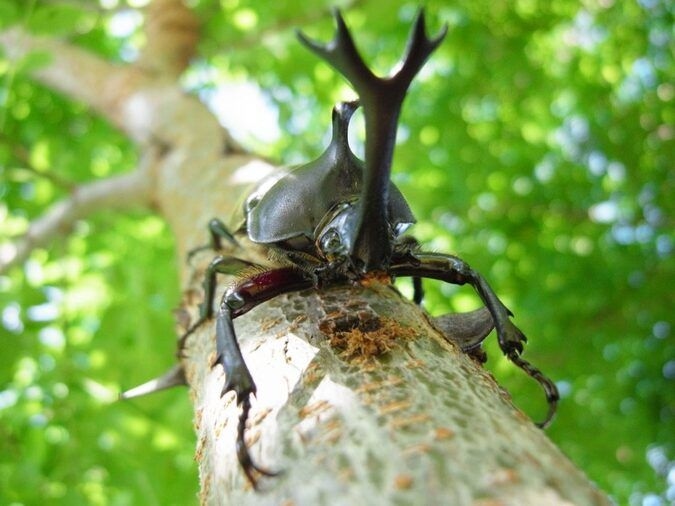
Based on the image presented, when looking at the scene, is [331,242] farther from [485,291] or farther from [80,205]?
[80,205]

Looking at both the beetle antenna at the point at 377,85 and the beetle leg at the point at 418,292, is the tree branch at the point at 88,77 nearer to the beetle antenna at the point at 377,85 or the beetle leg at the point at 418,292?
the beetle leg at the point at 418,292

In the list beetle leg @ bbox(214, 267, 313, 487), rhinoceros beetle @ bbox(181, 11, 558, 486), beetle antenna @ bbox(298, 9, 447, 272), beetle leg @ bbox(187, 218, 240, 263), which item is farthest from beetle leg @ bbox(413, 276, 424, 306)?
beetle antenna @ bbox(298, 9, 447, 272)

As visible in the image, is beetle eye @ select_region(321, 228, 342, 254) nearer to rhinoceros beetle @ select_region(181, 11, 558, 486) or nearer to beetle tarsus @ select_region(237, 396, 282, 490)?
rhinoceros beetle @ select_region(181, 11, 558, 486)

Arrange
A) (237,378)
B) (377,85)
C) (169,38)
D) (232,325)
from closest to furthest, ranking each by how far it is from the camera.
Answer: (377,85), (237,378), (232,325), (169,38)

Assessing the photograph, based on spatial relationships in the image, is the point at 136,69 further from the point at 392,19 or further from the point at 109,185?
the point at 392,19

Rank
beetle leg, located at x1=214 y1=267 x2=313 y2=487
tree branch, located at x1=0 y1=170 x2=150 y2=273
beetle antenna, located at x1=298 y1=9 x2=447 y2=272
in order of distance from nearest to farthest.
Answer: beetle antenna, located at x1=298 y1=9 x2=447 y2=272 < beetle leg, located at x1=214 y1=267 x2=313 y2=487 < tree branch, located at x1=0 y1=170 x2=150 y2=273

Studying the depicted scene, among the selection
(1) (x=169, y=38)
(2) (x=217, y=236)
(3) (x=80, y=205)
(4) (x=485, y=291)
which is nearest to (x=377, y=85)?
(4) (x=485, y=291)

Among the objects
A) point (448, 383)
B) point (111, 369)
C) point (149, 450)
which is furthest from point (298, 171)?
point (111, 369)
